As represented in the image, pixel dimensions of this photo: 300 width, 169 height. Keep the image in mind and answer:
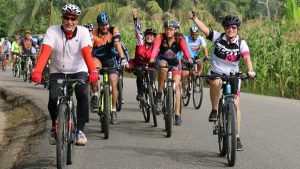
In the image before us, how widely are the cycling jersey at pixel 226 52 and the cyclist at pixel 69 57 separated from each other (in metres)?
2.06

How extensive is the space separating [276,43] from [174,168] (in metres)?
13.4

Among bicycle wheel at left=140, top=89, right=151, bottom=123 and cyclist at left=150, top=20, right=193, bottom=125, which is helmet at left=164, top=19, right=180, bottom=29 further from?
bicycle wheel at left=140, top=89, right=151, bottom=123

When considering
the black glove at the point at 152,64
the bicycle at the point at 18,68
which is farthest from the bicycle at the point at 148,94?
the bicycle at the point at 18,68

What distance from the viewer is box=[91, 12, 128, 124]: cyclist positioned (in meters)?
11.5

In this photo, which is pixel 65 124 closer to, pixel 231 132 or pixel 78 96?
pixel 78 96

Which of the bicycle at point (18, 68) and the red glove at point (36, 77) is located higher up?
the red glove at point (36, 77)

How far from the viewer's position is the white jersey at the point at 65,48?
8109 mm

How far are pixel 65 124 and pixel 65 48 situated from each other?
1087 millimetres

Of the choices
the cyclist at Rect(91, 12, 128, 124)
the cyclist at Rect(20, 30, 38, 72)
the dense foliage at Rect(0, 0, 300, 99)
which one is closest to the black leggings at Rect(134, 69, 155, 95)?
the cyclist at Rect(91, 12, 128, 124)

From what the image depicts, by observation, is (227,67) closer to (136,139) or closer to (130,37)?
(136,139)

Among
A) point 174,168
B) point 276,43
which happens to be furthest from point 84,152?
point 276,43

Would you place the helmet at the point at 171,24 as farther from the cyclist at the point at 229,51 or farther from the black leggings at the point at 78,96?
the black leggings at the point at 78,96

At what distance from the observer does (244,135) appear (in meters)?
11.2

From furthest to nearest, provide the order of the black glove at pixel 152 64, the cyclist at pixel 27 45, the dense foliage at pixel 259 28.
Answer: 1. the cyclist at pixel 27 45
2. the dense foliage at pixel 259 28
3. the black glove at pixel 152 64
